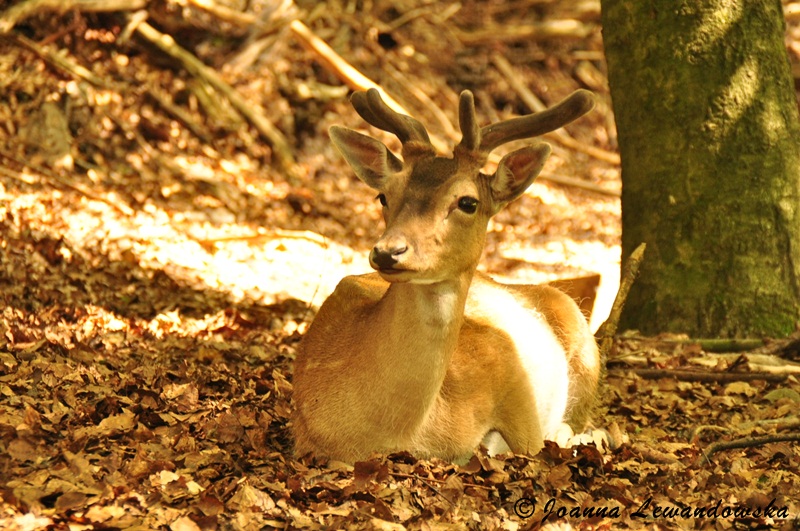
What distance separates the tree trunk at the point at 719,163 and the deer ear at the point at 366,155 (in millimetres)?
2710

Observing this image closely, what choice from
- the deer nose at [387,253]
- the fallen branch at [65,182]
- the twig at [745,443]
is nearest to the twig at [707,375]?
the twig at [745,443]

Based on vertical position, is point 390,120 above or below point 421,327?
above

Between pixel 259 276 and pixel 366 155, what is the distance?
3.91 meters

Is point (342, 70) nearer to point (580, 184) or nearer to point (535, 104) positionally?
point (580, 184)

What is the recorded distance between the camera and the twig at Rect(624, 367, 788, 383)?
613cm

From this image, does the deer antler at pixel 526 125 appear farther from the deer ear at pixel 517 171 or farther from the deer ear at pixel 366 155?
the deer ear at pixel 366 155

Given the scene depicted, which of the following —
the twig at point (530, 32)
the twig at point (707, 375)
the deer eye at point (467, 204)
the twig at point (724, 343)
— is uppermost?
the twig at point (530, 32)

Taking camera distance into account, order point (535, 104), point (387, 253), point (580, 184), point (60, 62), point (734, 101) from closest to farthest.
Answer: point (387, 253)
point (734, 101)
point (60, 62)
point (580, 184)
point (535, 104)

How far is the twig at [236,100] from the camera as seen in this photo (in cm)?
1185

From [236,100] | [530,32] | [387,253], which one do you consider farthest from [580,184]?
[387,253]

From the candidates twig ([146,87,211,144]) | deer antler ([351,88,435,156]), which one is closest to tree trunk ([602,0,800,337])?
deer antler ([351,88,435,156])

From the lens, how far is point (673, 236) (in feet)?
22.5

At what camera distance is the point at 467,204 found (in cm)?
468

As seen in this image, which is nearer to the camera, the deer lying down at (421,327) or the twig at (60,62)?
the deer lying down at (421,327)
